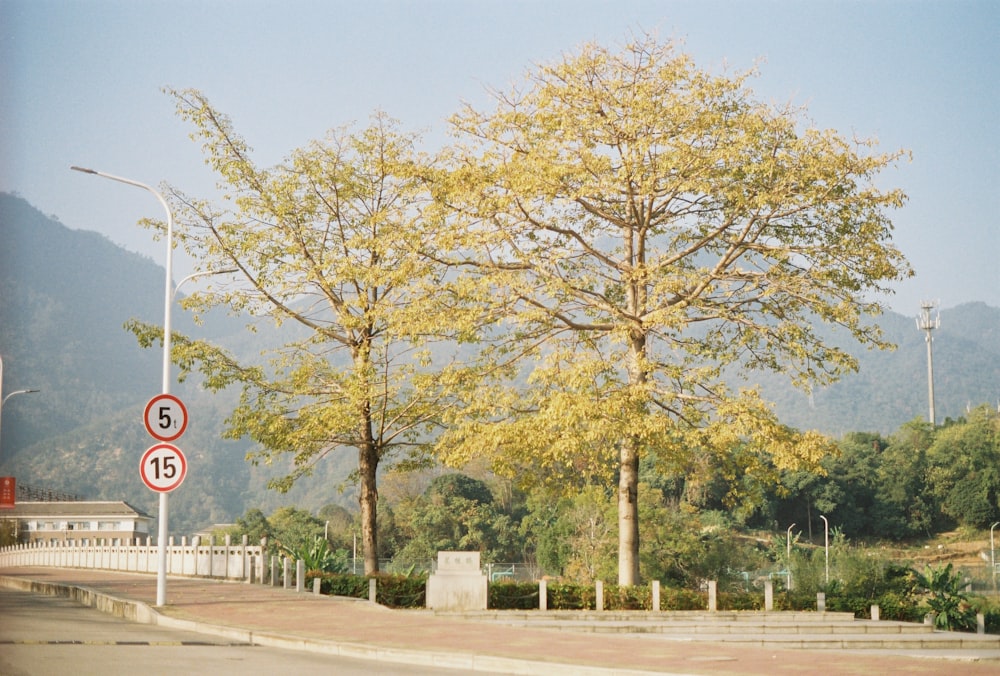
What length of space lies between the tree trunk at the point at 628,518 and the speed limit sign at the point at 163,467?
33.0ft

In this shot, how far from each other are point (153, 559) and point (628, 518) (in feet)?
63.4

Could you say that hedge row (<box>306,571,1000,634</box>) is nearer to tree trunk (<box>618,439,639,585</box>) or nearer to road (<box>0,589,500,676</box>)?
tree trunk (<box>618,439,639,585</box>)

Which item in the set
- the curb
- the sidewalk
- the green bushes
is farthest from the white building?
the curb

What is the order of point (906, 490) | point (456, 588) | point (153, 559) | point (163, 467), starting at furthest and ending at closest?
point (906, 490), point (153, 559), point (456, 588), point (163, 467)

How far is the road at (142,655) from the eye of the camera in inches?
472

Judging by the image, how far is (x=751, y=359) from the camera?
2770 cm

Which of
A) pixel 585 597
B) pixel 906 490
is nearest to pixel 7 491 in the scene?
pixel 585 597

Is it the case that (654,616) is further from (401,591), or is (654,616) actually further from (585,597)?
(401,591)

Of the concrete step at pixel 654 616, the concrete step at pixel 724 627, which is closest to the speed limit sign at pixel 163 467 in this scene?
the concrete step at pixel 654 616

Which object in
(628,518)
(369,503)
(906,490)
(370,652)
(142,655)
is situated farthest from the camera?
(906,490)

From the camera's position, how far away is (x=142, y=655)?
13.4m

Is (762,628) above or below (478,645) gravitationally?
below

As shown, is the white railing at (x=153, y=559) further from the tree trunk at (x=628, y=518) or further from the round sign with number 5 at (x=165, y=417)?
the round sign with number 5 at (x=165, y=417)

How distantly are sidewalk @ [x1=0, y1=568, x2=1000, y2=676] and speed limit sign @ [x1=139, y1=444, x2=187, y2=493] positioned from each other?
7.13 ft
